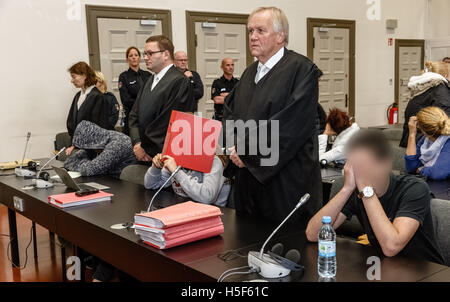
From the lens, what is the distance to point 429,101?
4098 mm

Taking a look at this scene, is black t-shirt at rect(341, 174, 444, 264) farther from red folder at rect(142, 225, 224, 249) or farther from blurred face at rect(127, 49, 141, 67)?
blurred face at rect(127, 49, 141, 67)

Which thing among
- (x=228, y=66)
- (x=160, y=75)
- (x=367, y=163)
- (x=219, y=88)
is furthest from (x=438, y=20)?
(x=367, y=163)

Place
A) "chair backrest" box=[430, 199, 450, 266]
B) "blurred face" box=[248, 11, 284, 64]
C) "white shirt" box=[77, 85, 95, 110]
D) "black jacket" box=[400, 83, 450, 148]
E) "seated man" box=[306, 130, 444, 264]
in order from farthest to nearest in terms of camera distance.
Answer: "white shirt" box=[77, 85, 95, 110], "black jacket" box=[400, 83, 450, 148], "blurred face" box=[248, 11, 284, 64], "chair backrest" box=[430, 199, 450, 266], "seated man" box=[306, 130, 444, 264]

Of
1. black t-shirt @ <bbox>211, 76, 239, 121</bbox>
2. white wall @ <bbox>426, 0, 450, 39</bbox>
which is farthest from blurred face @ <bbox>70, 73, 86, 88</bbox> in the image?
white wall @ <bbox>426, 0, 450, 39</bbox>

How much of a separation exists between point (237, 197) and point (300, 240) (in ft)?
2.66

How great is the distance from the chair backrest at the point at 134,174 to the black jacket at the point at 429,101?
221 centimetres

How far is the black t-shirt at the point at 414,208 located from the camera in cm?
163

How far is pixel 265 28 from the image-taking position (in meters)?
2.38

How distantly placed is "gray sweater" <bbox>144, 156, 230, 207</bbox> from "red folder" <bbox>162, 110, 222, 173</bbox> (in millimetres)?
127

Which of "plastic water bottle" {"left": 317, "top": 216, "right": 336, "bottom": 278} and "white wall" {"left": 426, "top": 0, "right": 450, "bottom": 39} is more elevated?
"white wall" {"left": 426, "top": 0, "right": 450, "bottom": 39}

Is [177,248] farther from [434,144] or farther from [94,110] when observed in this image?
[94,110]

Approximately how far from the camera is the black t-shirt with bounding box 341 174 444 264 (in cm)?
163
